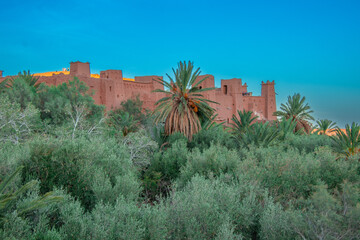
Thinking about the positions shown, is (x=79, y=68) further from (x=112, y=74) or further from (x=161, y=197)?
(x=161, y=197)

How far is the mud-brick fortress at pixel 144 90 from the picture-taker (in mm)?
29453

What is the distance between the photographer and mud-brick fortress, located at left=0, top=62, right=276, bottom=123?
96.6ft

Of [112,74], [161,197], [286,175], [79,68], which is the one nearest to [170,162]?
[286,175]

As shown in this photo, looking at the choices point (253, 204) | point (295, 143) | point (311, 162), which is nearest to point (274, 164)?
point (311, 162)

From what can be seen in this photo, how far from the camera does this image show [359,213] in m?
4.30

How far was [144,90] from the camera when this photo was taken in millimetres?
36000

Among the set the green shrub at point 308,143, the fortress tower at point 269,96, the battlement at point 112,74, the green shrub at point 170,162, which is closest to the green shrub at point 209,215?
the green shrub at point 170,162

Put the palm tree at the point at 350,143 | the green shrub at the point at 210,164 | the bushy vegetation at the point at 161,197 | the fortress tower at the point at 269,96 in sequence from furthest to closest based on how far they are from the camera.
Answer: the fortress tower at the point at 269,96, the palm tree at the point at 350,143, the green shrub at the point at 210,164, the bushy vegetation at the point at 161,197

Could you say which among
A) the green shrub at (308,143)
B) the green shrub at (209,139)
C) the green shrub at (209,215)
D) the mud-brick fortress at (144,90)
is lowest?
the green shrub at (209,215)

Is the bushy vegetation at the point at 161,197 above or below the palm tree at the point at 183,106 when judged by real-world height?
below

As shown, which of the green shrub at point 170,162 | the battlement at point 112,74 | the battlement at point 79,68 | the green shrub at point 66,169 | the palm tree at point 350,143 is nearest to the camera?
the green shrub at point 66,169

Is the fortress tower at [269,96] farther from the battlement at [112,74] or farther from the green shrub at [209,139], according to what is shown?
the green shrub at [209,139]

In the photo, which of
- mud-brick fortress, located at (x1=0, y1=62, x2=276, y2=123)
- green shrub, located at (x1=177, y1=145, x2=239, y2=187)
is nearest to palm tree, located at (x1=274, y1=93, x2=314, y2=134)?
mud-brick fortress, located at (x1=0, y1=62, x2=276, y2=123)

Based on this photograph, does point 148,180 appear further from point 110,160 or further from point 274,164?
point 274,164
